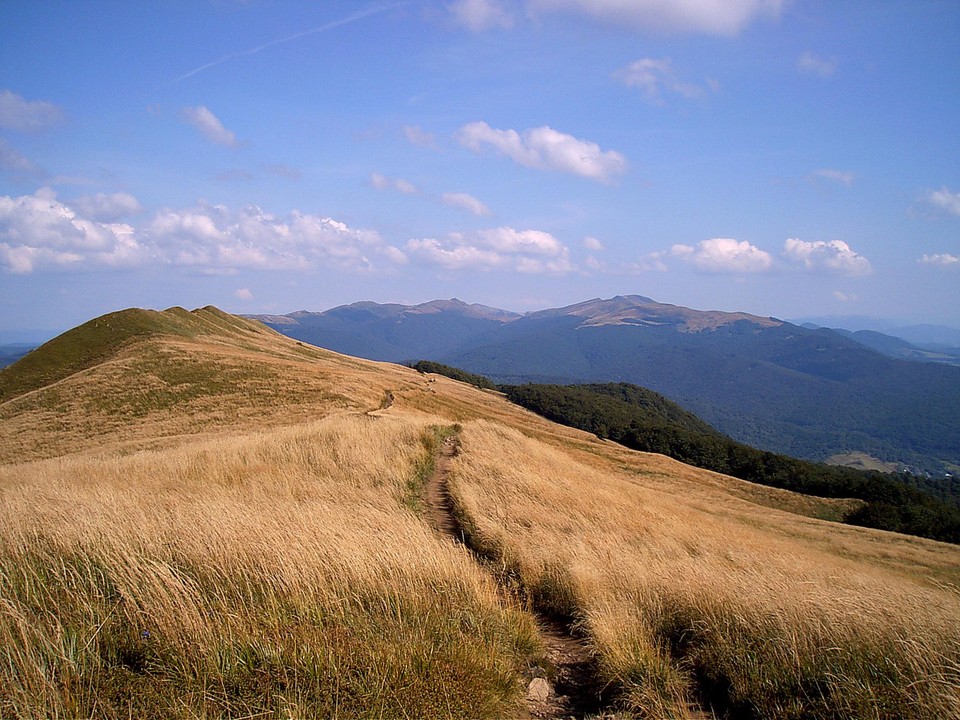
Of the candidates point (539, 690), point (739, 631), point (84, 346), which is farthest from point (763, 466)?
point (84, 346)

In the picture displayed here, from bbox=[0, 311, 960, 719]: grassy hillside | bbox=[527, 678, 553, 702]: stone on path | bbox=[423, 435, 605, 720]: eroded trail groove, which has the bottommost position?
bbox=[423, 435, 605, 720]: eroded trail groove

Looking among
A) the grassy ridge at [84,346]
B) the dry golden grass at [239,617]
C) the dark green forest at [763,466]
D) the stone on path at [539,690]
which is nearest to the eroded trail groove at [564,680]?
the stone on path at [539,690]

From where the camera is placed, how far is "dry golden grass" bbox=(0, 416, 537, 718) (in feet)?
12.8

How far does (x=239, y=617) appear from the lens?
468 cm

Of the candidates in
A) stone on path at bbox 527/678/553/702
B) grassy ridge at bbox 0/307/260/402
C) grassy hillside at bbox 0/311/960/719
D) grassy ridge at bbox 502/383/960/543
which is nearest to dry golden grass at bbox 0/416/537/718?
grassy hillside at bbox 0/311/960/719

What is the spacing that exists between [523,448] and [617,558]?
19.3 metres

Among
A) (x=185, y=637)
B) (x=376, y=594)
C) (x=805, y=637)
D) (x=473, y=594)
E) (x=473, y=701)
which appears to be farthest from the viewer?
(x=473, y=594)

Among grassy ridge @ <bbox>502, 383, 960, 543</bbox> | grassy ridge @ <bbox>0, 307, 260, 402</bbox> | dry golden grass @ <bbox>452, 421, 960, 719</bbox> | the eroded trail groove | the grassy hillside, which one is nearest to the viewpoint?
the grassy hillside

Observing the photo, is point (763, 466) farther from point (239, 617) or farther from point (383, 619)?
point (239, 617)

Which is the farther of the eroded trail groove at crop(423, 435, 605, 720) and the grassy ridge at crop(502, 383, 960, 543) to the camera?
the grassy ridge at crop(502, 383, 960, 543)

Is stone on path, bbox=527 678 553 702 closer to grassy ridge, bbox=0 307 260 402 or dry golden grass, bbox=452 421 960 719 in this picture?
dry golden grass, bbox=452 421 960 719

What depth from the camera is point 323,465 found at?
15.0m

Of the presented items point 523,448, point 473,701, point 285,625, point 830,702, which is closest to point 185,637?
point 285,625

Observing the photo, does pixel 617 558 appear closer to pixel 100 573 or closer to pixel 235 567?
pixel 235 567
